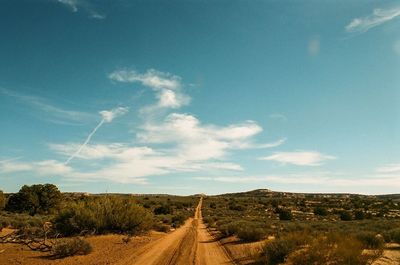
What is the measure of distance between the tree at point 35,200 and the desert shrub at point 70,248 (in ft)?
119

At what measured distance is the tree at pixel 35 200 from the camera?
51.7m

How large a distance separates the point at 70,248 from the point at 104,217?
9.71 meters

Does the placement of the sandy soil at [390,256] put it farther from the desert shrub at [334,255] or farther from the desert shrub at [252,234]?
the desert shrub at [252,234]

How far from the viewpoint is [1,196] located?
163 ft

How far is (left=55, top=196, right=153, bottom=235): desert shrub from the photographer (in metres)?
26.6

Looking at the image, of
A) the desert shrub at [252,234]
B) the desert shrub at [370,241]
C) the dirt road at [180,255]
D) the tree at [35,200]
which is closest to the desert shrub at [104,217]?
the dirt road at [180,255]

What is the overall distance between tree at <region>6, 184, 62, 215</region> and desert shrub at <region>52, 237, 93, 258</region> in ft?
119

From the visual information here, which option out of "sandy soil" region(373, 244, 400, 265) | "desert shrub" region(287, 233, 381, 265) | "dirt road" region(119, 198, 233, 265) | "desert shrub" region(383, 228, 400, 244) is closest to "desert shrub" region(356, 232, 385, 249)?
"sandy soil" region(373, 244, 400, 265)

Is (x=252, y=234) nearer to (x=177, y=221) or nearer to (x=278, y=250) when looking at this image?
(x=278, y=250)

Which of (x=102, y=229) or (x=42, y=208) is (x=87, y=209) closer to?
(x=102, y=229)

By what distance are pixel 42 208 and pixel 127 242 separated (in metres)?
33.2

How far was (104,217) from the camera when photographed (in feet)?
90.9

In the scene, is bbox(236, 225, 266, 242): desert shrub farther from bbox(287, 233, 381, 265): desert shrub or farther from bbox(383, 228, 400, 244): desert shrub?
bbox(287, 233, 381, 265): desert shrub

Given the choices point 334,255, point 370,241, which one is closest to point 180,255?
point 334,255
